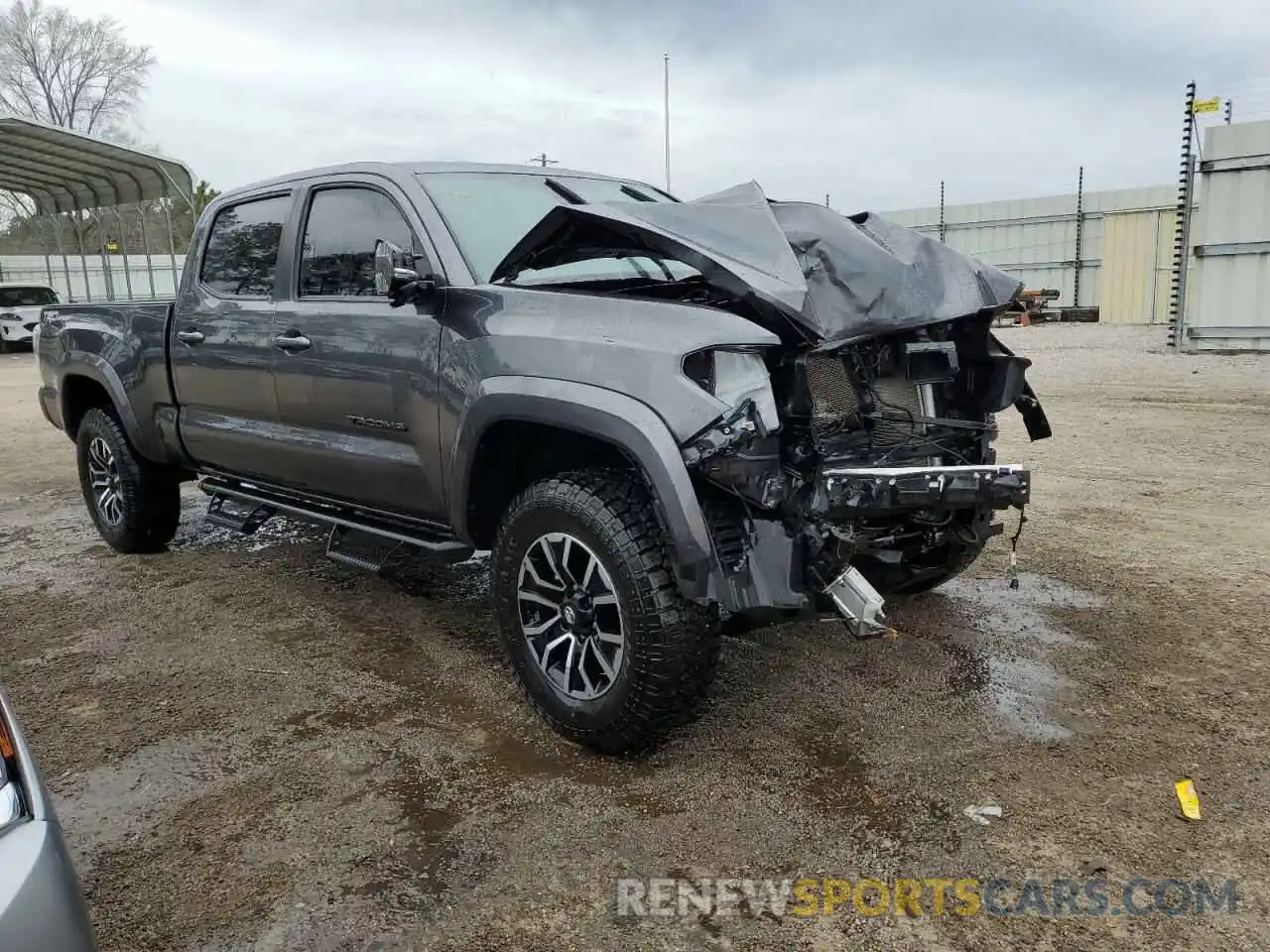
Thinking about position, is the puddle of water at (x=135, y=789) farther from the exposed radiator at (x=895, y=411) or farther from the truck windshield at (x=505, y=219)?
the exposed radiator at (x=895, y=411)

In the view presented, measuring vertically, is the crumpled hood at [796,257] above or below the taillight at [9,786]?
above

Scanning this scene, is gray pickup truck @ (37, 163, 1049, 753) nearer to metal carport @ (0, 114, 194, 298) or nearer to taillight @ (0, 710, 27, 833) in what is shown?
taillight @ (0, 710, 27, 833)

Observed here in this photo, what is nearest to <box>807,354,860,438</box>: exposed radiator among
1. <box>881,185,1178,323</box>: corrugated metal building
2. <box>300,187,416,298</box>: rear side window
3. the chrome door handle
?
<box>300,187,416,298</box>: rear side window

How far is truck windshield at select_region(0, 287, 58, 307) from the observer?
72.7ft

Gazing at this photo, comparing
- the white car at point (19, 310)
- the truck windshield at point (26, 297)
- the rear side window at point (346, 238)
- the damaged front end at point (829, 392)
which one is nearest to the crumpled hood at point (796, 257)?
the damaged front end at point (829, 392)

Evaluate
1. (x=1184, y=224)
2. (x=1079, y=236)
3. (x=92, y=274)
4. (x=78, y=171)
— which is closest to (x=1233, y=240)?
(x=1184, y=224)

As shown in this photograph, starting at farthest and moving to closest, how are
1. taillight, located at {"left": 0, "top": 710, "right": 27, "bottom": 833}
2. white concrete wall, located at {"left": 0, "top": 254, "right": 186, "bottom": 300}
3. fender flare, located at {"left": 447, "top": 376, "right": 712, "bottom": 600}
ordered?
white concrete wall, located at {"left": 0, "top": 254, "right": 186, "bottom": 300} → fender flare, located at {"left": 447, "top": 376, "right": 712, "bottom": 600} → taillight, located at {"left": 0, "top": 710, "right": 27, "bottom": 833}

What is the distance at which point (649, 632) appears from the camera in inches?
114

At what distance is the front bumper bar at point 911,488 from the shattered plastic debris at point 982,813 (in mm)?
872

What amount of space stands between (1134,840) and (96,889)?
8.97 ft

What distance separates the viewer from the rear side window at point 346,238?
396cm

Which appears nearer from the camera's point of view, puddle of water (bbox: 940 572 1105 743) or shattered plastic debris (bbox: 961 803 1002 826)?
shattered plastic debris (bbox: 961 803 1002 826)

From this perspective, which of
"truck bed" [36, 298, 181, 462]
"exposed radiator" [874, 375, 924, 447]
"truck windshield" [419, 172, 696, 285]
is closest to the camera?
"exposed radiator" [874, 375, 924, 447]

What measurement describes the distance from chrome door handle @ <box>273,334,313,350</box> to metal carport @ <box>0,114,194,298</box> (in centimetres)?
1506
